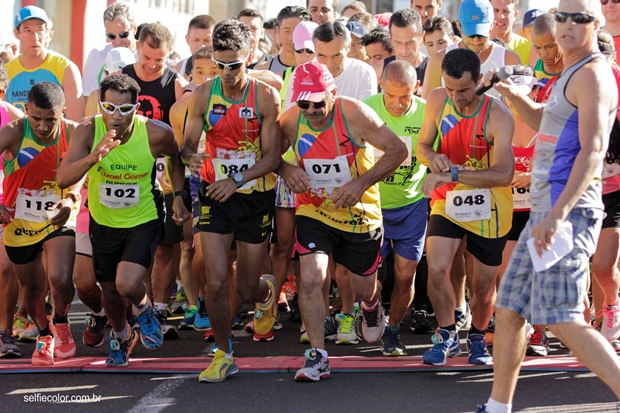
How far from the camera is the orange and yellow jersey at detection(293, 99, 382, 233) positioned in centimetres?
739

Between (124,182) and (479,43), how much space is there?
3.26 metres

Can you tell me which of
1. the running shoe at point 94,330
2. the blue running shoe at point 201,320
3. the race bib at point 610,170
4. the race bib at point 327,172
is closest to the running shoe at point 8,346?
the running shoe at point 94,330

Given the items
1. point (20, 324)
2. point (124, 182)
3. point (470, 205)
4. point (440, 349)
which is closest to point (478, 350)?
point (440, 349)

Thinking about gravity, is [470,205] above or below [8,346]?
above

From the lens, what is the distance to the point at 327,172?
Answer: 24.3 feet

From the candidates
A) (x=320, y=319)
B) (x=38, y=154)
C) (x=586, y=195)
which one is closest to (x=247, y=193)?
(x=320, y=319)

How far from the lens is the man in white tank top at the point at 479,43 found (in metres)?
8.82

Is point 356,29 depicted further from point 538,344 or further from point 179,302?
point 538,344

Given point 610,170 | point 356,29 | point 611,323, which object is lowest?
point 611,323

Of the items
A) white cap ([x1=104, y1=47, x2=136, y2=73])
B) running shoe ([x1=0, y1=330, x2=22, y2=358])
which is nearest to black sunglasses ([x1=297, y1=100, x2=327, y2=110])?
running shoe ([x1=0, y1=330, x2=22, y2=358])

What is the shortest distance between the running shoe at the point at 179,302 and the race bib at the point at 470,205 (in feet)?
11.7

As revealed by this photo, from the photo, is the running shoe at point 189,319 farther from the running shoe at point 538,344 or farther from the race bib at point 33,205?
the running shoe at point 538,344

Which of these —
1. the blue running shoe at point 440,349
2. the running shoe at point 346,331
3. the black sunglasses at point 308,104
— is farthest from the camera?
the running shoe at point 346,331

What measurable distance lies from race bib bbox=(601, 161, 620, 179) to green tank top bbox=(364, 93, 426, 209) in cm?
145
